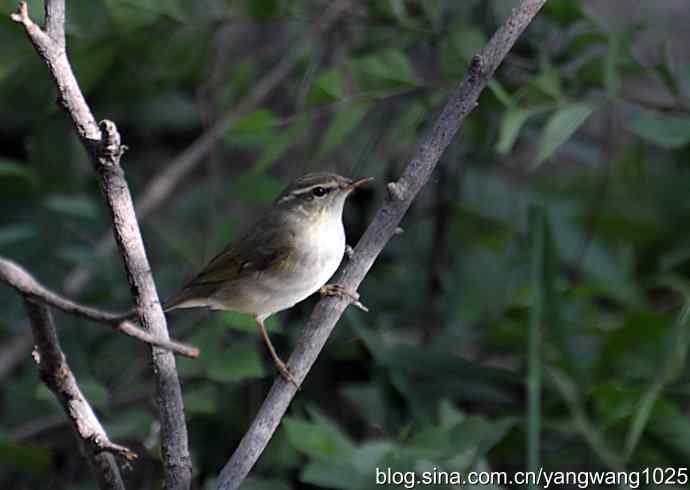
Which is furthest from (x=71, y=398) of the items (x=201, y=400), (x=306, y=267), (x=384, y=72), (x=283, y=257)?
(x=384, y=72)

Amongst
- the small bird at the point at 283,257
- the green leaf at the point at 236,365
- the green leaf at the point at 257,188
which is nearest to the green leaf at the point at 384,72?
the green leaf at the point at 257,188

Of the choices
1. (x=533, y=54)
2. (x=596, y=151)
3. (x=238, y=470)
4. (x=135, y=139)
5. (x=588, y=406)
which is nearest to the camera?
(x=238, y=470)

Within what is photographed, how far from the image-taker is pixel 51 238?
4.09m

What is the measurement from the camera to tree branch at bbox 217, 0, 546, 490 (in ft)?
6.45

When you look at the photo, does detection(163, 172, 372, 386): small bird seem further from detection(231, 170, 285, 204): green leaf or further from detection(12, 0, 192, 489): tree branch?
detection(12, 0, 192, 489): tree branch

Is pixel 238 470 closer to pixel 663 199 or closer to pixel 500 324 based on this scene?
pixel 500 324

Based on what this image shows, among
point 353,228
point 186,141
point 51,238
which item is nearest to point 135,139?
point 186,141

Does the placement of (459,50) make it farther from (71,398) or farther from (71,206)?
(71,398)

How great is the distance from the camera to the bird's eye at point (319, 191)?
Answer: 2.74 m

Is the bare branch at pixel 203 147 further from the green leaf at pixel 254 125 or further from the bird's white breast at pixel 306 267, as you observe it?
the bird's white breast at pixel 306 267

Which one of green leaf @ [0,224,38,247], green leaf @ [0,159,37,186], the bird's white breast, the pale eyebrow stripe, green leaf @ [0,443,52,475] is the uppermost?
green leaf @ [0,159,37,186]

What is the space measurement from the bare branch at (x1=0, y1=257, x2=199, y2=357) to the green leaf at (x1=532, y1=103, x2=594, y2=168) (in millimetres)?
1580

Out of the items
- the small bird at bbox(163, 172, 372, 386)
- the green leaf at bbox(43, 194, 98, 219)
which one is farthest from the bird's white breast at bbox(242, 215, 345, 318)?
the green leaf at bbox(43, 194, 98, 219)

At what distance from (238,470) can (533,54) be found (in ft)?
8.04
